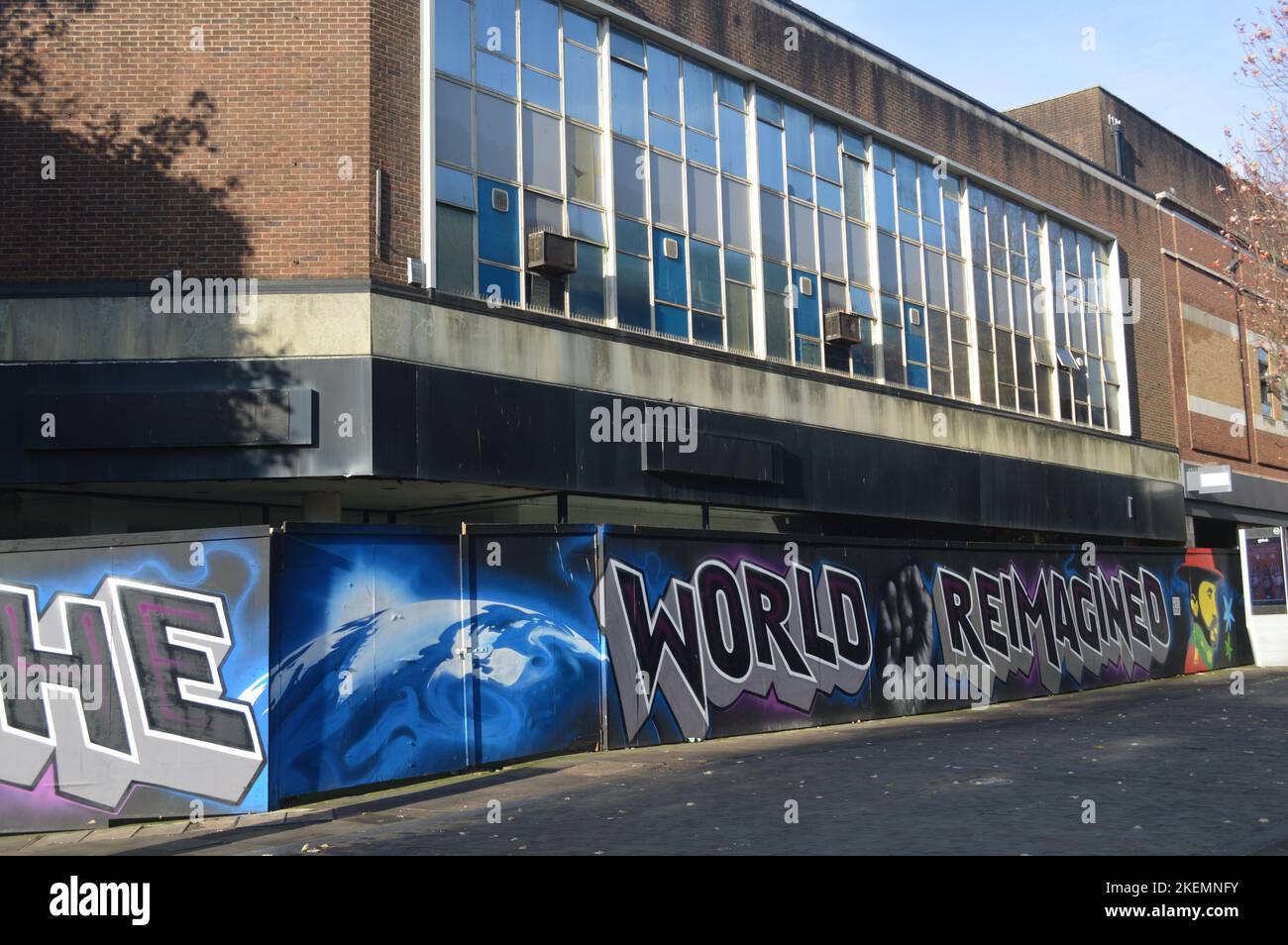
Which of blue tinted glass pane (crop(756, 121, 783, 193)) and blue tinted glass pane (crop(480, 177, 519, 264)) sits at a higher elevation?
blue tinted glass pane (crop(756, 121, 783, 193))

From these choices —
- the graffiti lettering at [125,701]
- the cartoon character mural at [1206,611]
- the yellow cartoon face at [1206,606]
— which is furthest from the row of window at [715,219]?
the graffiti lettering at [125,701]

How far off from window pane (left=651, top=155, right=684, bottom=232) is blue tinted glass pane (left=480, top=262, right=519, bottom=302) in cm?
334

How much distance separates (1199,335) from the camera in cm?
3447

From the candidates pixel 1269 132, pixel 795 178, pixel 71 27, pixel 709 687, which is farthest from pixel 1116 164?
pixel 71 27

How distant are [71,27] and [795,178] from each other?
40.0 feet

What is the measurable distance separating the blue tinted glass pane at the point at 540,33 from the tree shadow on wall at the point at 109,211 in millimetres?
4748

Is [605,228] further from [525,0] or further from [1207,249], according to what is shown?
[1207,249]

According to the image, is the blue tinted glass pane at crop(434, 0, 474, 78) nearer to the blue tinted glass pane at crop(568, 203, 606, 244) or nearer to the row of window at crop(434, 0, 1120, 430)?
the row of window at crop(434, 0, 1120, 430)

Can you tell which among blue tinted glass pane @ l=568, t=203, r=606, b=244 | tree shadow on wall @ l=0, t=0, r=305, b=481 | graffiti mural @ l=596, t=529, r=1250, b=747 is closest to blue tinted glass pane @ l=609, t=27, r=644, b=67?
blue tinted glass pane @ l=568, t=203, r=606, b=244

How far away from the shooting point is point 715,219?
2058cm

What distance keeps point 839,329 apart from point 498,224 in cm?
788

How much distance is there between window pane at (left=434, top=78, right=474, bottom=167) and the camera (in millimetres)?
16484

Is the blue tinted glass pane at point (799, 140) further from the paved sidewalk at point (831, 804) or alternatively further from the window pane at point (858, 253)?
the paved sidewalk at point (831, 804)

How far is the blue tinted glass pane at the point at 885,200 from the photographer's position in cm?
2445
